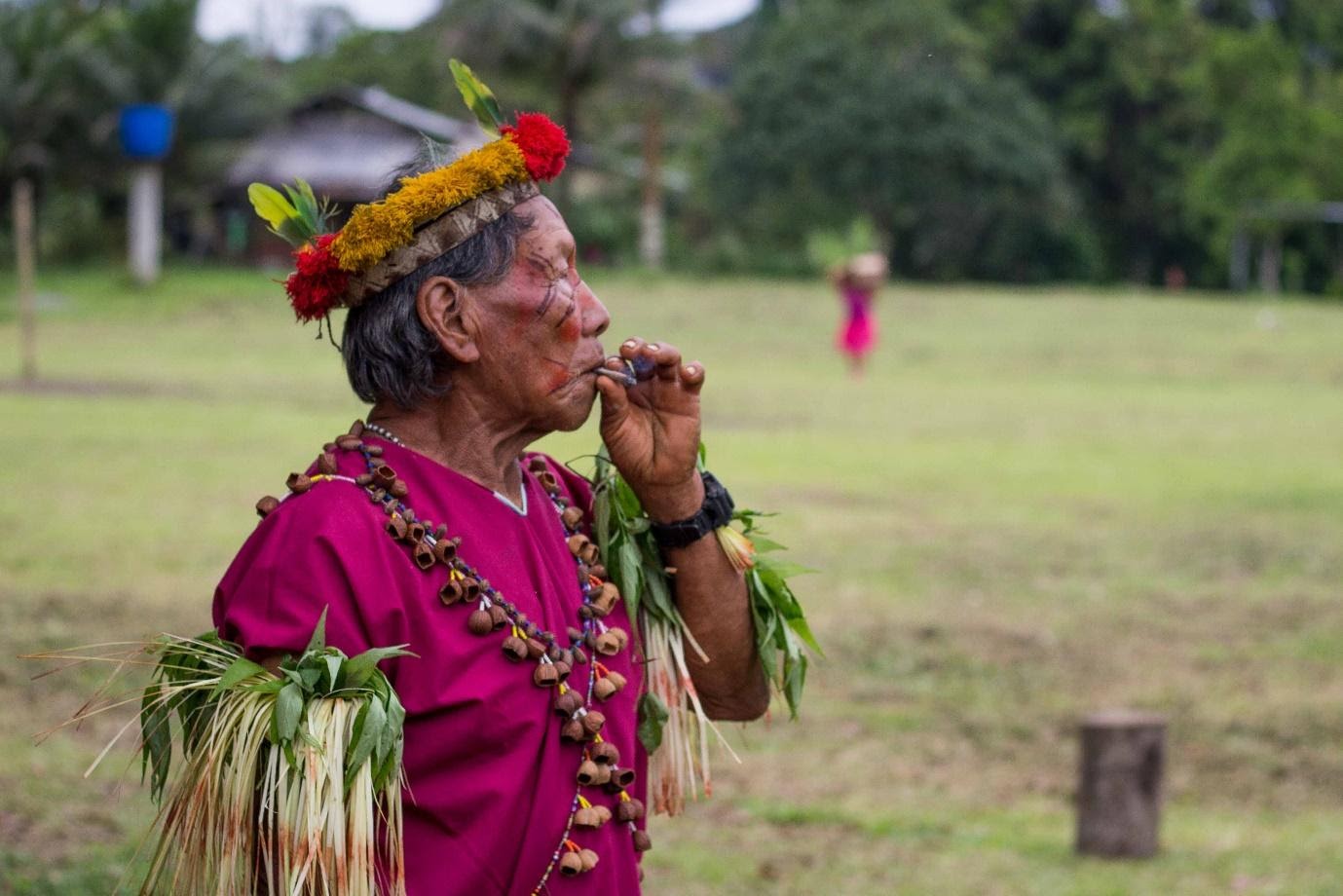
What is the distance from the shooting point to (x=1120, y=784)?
5.48 m

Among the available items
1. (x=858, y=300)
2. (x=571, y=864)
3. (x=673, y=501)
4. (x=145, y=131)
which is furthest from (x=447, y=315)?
(x=145, y=131)

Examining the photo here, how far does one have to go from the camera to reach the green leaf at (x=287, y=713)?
2.21m

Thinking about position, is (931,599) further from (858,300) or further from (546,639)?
(858,300)

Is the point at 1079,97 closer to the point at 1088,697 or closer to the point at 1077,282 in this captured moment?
the point at 1077,282

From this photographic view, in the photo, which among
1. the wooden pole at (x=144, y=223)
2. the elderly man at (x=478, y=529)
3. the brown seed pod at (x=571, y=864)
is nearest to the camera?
the elderly man at (x=478, y=529)

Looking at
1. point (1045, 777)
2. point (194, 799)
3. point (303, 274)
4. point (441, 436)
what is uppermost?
point (303, 274)

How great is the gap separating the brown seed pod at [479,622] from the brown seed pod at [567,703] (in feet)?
0.47

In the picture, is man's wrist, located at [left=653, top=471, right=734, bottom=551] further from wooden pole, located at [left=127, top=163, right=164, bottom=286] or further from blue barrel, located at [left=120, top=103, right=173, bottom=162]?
blue barrel, located at [left=120, top=103, right=173, bottom=162]

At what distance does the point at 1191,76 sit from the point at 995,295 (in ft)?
55.7

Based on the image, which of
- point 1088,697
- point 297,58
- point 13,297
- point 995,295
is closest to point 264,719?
point 1088,697

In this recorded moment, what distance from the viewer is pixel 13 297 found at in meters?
32.6

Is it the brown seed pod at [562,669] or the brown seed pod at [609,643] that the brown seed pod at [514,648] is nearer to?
the brown seed pod at [562,669]

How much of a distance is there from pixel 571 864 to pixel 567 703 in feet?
0.69

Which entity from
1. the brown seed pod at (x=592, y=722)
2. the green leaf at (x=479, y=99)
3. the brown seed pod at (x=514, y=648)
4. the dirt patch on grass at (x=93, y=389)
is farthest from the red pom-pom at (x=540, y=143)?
the dirt patch on grass at (x=93, y=389)
